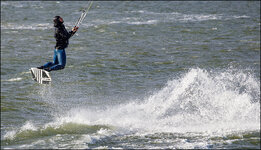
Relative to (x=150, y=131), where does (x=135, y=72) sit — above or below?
above

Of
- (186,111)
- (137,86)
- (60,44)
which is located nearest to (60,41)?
(60,44)

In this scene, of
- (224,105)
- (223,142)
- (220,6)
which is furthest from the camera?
(220,6)

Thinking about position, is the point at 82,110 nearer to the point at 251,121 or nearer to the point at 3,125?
the point at 3,125

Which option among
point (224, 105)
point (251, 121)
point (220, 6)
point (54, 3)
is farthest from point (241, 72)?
point (54, 3)

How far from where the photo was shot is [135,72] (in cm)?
3288

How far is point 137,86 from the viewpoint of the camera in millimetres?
30391

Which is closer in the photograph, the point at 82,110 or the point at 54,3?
the point at 82,110

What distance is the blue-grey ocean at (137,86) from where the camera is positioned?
22.8 m

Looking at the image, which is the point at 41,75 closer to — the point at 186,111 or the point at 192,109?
the point at 186,111

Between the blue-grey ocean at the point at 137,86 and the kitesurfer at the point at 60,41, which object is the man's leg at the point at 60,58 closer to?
the kitesurfer at the point at 60,41

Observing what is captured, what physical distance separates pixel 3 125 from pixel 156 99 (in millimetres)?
8570

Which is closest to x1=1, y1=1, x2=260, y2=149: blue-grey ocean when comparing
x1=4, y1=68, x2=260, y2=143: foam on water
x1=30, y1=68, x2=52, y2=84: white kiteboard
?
x1=4, y1=68, x2=260, y2=143: foam on water

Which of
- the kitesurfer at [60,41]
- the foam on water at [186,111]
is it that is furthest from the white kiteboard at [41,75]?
the foam on water at [186,111]

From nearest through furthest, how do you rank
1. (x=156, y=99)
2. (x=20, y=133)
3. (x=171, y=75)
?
(x=20, y=133) → (x=156, y=99) → (x=171, y=75)
